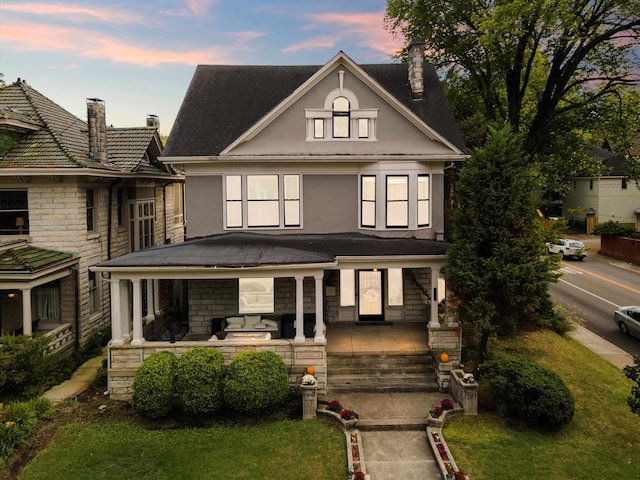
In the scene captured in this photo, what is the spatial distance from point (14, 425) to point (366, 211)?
12470 mm

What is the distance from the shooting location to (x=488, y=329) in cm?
1271

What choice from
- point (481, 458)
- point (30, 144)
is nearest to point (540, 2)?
point (481, 458)

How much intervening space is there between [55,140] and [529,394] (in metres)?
17.8

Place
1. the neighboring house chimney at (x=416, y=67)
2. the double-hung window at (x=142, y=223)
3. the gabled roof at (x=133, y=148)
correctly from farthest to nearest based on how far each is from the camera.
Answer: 1. the double-hung window at (x=142, y=223)
2. the gabled roof at (x=133, y=148)
3. the neighboring house chimney at (x=416, y=67)

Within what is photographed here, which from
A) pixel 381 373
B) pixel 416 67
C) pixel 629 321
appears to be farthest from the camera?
pixel 629 321

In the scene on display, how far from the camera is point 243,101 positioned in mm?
18797

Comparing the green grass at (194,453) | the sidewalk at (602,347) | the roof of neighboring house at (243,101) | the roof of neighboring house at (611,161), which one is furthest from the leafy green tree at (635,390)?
the roof of neighboring house at (611,161)

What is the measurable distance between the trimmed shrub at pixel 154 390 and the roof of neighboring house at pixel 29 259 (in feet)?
18.1

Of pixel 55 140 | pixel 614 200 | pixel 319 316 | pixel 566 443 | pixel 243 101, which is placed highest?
pixel 243 101

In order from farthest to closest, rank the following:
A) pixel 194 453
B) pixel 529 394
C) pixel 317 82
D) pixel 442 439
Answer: pixel 317 82 → pixel 529 394 → pixel 442 439 → pixel 194 453

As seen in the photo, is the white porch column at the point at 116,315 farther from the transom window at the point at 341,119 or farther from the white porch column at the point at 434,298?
the white porch column at the point at 434,298

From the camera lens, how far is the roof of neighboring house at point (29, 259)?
13.7 meters

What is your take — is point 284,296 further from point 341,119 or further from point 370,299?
point 341,119

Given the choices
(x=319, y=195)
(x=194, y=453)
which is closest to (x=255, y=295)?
(x=319, y=195)
